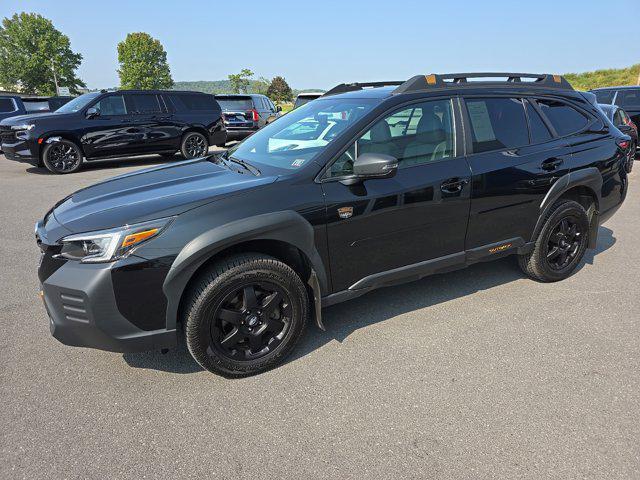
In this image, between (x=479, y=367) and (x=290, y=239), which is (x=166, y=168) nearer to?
(x=290, y=239)

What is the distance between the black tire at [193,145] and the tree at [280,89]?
264 feet

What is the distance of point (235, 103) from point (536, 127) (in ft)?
41.0

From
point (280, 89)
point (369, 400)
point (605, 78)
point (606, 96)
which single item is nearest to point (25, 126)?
point (369, 400)

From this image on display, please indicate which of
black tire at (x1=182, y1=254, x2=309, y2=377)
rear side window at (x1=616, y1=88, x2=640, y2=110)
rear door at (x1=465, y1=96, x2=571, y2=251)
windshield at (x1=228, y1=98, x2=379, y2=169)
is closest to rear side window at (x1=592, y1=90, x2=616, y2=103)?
rear side window at (x1=616, y1=88, x2=640, y2=110)

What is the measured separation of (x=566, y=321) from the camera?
11.1ft

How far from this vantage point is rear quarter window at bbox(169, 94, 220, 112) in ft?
38.0

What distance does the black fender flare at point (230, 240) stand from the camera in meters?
2.39

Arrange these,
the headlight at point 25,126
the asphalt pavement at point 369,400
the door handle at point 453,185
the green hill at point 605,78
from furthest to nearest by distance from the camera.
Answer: the green hill at point 605,78 → the headlight at point 25,126 → the door handle at point 453,185 → the asphalt pavement at point 369,400

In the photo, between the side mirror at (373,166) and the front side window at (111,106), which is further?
the front side window at (111,106)

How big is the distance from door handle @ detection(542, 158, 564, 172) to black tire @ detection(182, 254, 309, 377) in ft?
7.59

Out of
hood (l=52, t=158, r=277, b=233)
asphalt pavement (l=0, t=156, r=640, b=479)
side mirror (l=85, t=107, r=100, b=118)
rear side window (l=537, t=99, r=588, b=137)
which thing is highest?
side mirror (l=85, t=107, r=100, b=118)

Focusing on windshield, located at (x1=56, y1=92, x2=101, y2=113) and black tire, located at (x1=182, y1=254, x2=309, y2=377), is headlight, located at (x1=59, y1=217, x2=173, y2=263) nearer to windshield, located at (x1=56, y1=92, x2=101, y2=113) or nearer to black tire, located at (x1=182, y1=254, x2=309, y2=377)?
black tire, located at (x1=182, y1=254, x2=309, y2=377)

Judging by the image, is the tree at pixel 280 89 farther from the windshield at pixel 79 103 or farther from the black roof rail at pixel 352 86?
the black roof rail at pixel 352 86

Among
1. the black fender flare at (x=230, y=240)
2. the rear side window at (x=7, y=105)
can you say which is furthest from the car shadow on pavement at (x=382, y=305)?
the rear side window at (x=7, y=105)
